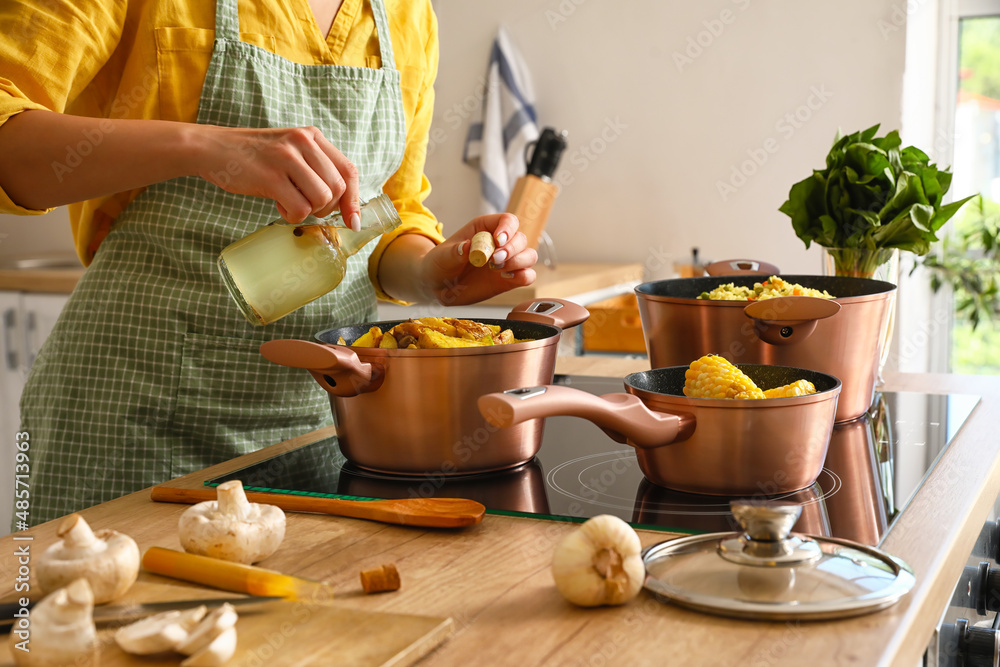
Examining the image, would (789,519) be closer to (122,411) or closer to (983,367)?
(122,411)

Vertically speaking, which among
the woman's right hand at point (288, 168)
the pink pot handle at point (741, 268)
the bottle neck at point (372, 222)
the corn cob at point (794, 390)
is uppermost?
the woman's right hand at point (288, 168)

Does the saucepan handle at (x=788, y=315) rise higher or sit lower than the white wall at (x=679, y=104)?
lower

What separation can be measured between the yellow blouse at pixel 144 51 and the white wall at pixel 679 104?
161 cm

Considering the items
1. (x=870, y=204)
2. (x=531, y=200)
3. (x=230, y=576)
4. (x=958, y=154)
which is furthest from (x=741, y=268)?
(x=958, y=154)

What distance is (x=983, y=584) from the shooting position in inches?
32.9

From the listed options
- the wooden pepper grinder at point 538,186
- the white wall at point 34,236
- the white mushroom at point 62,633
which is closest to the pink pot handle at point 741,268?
the white mushroom at point 62,633

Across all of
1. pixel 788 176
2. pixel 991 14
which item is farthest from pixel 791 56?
pixel 991 14

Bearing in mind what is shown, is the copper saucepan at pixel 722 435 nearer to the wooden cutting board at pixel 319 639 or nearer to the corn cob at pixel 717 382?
the corn cob at pixel 717 382

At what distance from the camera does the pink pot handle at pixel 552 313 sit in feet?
3.27

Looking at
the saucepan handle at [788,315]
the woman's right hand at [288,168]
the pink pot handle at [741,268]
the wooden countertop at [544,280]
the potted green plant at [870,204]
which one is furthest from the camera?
the wooden countertop at [544,280]

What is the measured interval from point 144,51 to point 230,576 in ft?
2.26

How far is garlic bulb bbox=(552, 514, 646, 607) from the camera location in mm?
519

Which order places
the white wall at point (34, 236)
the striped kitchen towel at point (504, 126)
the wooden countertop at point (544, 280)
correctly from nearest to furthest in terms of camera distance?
1. the wooden countertop at point (544, 280)
2. the striped kitchen towel at point (504, 126)
3. the white wall at point (34, 236)

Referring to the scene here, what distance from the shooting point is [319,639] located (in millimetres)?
463
